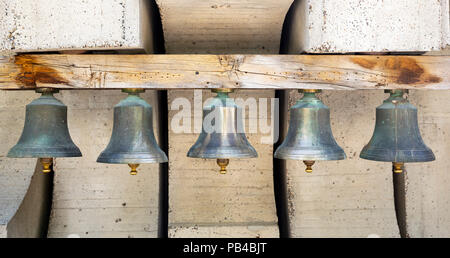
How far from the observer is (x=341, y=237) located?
3039mm

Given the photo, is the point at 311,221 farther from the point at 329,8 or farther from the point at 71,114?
the point at 71,114

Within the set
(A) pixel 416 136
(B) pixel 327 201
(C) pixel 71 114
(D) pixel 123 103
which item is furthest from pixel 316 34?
(C) pixel 71 114

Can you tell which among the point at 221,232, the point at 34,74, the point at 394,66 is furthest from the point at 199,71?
the point at 221,232

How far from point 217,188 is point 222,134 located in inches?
36.5

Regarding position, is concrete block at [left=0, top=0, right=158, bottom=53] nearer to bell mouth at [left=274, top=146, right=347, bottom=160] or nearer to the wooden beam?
the wooden beam

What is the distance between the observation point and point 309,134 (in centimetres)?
231

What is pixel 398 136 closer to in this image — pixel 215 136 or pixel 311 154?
pixel 311 154

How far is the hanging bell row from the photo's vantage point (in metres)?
2.27

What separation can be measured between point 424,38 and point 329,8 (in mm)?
520

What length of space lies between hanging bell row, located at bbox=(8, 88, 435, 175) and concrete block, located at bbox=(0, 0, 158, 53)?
0.26 metres

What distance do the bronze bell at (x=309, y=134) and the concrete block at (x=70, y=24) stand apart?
0.92 metres

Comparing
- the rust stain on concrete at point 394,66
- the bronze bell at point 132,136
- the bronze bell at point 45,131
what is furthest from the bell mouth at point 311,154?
the bronze bell at point 45,131

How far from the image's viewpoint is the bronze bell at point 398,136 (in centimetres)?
233

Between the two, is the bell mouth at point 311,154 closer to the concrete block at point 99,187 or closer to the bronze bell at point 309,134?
the bronze bell at point 309,134
